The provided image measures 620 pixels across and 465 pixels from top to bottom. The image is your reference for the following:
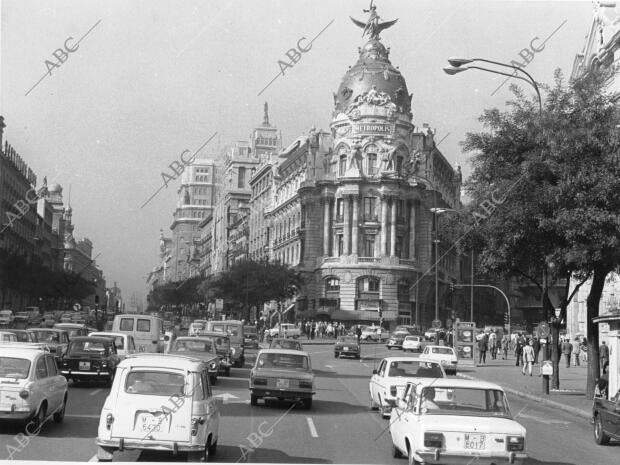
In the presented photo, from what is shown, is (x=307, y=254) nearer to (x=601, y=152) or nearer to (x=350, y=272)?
(x=350, y=272)

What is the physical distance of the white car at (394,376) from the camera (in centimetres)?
1888

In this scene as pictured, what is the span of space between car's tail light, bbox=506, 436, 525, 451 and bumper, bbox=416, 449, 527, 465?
3.0 inches

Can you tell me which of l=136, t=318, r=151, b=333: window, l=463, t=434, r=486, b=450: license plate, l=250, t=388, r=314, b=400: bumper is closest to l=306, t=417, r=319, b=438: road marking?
l=250, t=388, r=314, b=400: bumper

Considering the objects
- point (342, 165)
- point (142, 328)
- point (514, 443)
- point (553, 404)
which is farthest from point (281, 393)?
point (342, 165)

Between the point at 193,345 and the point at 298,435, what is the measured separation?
36.4 ft

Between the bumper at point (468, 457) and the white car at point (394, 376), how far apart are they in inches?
289

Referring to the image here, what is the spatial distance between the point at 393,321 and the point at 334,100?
26172 millimetres

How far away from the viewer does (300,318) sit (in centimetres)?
9862

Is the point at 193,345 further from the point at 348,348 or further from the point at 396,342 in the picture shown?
the point at 396,342

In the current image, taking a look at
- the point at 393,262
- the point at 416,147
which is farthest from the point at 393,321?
the point at 416,147

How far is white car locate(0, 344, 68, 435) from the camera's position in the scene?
1410cm

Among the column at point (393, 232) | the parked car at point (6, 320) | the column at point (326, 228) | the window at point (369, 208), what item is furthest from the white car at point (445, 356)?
the column at point (326, 228)

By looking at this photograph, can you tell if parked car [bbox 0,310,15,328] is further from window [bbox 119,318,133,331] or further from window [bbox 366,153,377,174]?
window [bbox 366,153,377,174]

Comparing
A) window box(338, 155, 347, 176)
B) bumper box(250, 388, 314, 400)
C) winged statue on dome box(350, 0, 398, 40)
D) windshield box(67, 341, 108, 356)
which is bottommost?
bumper box(250, 388, 314, 400)
